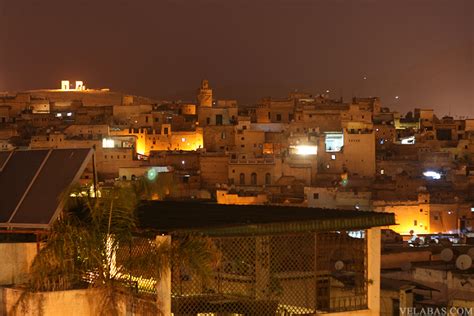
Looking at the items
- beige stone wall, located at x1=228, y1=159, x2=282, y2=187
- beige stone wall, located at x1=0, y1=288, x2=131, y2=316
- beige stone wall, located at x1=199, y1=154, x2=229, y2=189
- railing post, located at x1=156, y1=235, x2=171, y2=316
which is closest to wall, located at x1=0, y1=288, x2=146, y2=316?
beige stone wall, located at x1=0, y1=288, x2=131, y2=316

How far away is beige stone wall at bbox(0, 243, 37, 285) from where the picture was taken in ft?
22.8

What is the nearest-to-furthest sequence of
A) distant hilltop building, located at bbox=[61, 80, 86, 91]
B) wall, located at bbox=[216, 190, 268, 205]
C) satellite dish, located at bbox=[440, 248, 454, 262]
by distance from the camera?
satellite dish, located at bbox=[440, 248, 454, 262] < wall, located at bbox=[216, 190, 268, 205] < distant hilltop building, located at bbox=[61, 80, 86, 91]

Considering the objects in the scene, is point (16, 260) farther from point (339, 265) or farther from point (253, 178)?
point (253, 178)

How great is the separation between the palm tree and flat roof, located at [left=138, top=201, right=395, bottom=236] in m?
0.16

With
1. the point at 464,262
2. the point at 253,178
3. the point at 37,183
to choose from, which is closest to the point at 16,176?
the point at 37,183

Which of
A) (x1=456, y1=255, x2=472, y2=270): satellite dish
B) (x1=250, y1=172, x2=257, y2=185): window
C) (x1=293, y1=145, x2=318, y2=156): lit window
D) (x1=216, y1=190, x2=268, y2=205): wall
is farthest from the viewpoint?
(x1=293, y1=145, x2=318, y2=156): lit window

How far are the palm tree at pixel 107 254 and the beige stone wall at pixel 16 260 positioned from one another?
0.23 meters

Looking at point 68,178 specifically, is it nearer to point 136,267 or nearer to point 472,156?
point 136,267

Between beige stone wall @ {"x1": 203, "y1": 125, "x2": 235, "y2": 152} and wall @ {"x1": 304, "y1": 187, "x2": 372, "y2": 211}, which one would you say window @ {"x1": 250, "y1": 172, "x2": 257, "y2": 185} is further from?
beige stone wall @ {"x1": 203, "y1": 125, "x2": 235, "y2": 152}

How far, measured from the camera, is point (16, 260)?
6996 millimetres

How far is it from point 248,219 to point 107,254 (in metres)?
1.03

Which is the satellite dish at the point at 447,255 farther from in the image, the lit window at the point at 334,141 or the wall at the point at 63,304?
the lit window at the point at 334,141

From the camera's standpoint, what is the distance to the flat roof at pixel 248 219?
6.92 metres

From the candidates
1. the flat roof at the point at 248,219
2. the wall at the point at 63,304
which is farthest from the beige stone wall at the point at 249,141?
the wall at the point at 63,304
